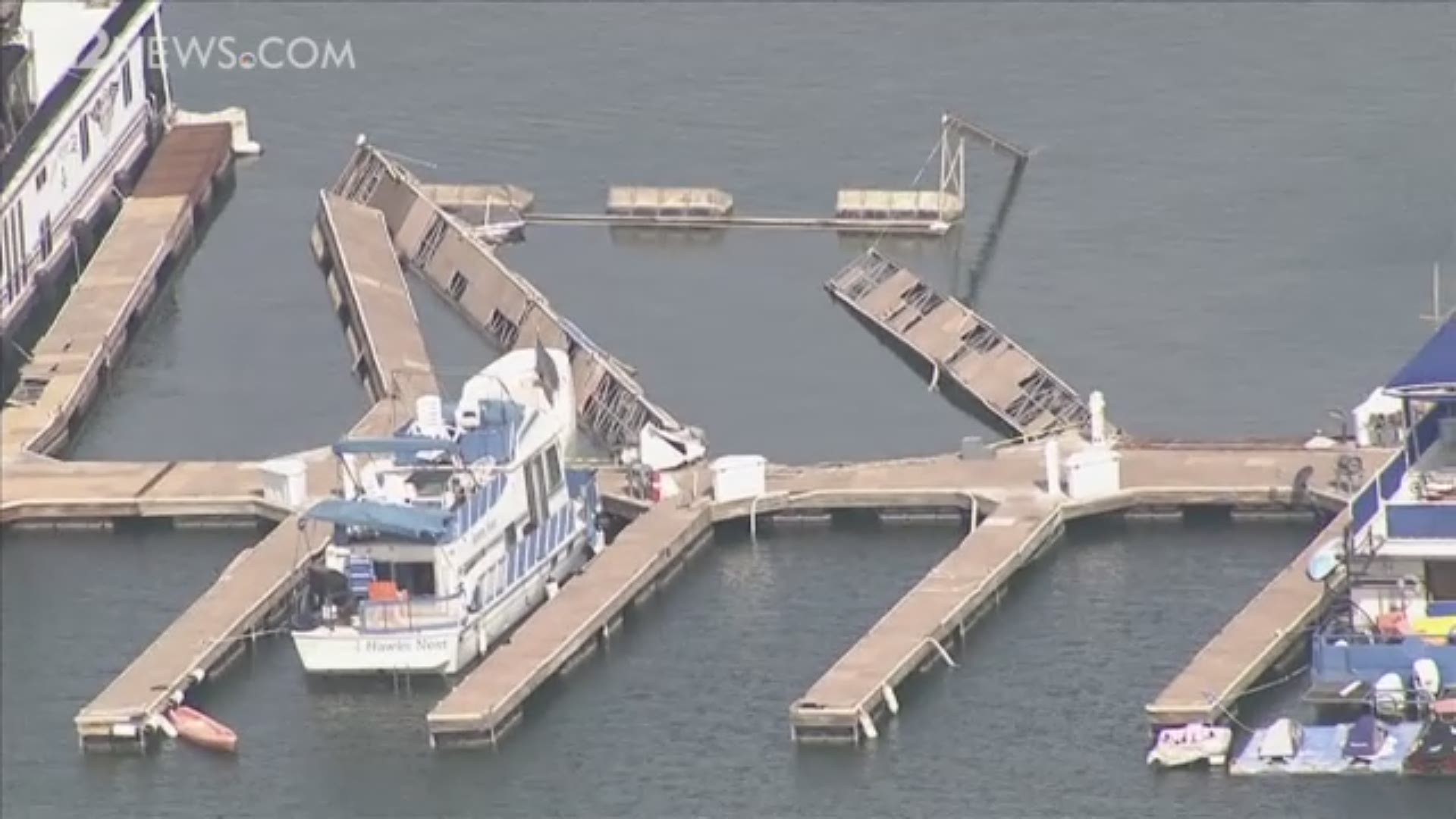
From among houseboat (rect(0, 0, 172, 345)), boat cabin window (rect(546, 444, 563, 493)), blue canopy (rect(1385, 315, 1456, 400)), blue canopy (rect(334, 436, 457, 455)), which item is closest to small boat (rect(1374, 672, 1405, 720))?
blue canopy (rect(1385, 315, 1456, 400))

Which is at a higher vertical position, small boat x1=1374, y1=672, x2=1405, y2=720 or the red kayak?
the red kayak

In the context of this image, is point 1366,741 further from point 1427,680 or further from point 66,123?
point 66,123

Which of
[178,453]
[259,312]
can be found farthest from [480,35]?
[178,453]

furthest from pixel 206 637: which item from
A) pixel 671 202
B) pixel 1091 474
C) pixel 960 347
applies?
pixel 671 202

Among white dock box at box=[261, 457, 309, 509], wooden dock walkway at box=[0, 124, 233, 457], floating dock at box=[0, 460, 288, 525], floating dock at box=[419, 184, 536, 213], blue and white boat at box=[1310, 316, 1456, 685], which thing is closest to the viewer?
blue and white boat at box=[1310, 316, 1456, 685]

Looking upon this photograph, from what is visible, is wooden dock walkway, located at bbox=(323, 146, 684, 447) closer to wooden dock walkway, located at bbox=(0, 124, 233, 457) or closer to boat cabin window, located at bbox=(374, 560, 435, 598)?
wooden dock walkway, located at bbox=(0, 124, 233, 457)

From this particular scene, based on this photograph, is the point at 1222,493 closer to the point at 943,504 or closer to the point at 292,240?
the point at 943,504

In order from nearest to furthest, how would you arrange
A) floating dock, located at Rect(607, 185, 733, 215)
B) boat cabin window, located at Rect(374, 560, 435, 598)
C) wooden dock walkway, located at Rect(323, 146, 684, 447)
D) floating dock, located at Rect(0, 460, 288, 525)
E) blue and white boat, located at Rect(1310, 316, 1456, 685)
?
blue and white boat, located at Rect(1310, 316, 1456, 685) < boat cabin window, located at Rect(374, 560, 435, 598) < floating dock, located at Rect(0, 460, 288, 525) < wooden dock walkway, located at Rect(323, 146, 684, 447) < floating dock, located at Rect(607, 185, 733, 215)

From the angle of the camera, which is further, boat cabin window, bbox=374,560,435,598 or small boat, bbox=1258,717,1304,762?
boat cabin window, bbox=374,560,435,598

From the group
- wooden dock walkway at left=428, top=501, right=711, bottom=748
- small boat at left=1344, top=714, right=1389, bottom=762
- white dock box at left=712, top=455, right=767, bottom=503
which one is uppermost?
white dock box at left=712, top=455, right=767, bottom=503
